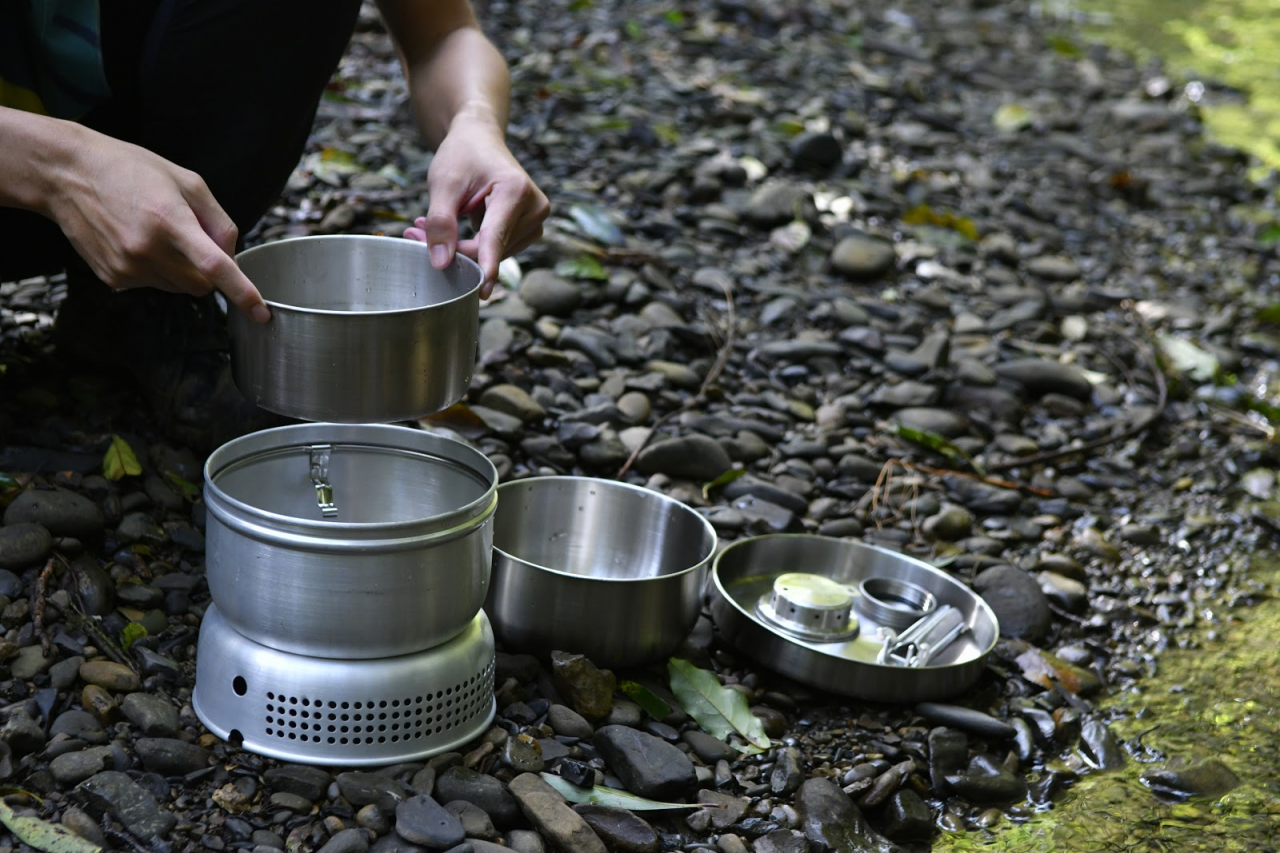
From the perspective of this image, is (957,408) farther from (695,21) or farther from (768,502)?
(695,21)

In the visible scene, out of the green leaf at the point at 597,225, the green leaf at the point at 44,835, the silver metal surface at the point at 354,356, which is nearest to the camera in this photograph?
the green leaf at the point at 44,835

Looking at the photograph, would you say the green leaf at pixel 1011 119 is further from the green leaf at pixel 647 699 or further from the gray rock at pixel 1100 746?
the green leaf at pixel 647 699

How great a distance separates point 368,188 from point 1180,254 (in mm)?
2463

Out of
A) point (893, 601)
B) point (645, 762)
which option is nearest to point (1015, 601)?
point (893, 601)

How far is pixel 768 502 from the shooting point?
2328 mm

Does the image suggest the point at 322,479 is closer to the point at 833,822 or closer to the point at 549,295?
the point at 833,822

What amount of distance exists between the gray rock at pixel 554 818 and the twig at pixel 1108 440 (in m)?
1.42

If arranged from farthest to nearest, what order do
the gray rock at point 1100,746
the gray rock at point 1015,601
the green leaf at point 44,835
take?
the gray rock at point 1015,601 < the gray rock at point 1100,746 < the green leaf at point 44,835

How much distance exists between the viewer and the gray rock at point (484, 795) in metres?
1.47

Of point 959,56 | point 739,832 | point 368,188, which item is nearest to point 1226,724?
point 739,832

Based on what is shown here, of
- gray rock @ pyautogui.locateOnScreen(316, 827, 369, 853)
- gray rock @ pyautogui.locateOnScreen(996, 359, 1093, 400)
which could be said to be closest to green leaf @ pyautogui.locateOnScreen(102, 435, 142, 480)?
gray rock @ pyautogui.locateOnScreen(316, 827, 369, 853)

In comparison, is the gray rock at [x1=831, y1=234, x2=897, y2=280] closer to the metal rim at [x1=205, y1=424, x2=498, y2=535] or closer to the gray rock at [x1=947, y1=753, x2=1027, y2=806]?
the gray rock at [x1=947, y1=753, x2=1027, y2=806]

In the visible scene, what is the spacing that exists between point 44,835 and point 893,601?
49.3 inches

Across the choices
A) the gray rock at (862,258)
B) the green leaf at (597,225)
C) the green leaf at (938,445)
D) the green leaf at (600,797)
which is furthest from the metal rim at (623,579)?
the gray rock at (862,258)
